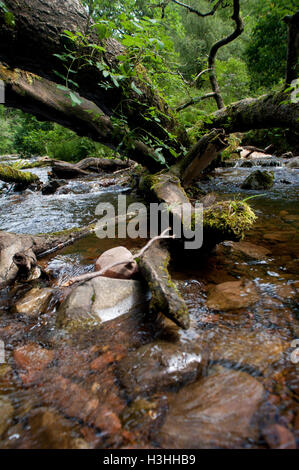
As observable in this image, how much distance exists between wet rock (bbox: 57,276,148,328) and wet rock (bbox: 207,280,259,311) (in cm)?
50

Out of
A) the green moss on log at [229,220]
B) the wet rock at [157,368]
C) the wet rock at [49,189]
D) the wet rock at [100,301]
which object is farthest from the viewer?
the wet rock at [49,189]

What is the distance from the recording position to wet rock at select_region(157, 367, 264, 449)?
2.75ft

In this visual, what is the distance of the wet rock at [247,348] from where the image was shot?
3.73 ft

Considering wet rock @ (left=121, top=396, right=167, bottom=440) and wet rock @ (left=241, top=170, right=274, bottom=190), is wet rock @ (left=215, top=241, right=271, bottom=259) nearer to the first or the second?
wet rock @ (left=121, top=396, right=167, bottom=440)

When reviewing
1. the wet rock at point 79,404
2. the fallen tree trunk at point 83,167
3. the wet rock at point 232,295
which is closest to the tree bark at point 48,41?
the wet rock at point 232,295

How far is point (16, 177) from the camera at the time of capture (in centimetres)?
709

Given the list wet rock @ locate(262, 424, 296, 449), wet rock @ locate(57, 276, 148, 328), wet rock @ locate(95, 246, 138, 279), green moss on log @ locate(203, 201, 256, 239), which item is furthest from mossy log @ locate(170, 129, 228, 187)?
wet rock @ locate(262, 424, 296, 449)

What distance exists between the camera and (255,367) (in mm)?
1111

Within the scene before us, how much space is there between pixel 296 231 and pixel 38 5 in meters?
3.64

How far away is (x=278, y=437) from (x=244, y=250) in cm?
174

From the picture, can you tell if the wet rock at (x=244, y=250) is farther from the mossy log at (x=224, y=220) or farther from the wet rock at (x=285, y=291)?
the wet rock at (x=285, y=291)

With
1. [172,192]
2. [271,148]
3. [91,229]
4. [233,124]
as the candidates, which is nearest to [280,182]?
[233,124]

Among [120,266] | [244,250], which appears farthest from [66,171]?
[244,250]

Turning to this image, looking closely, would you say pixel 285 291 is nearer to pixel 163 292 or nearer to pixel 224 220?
pixel 224 220
